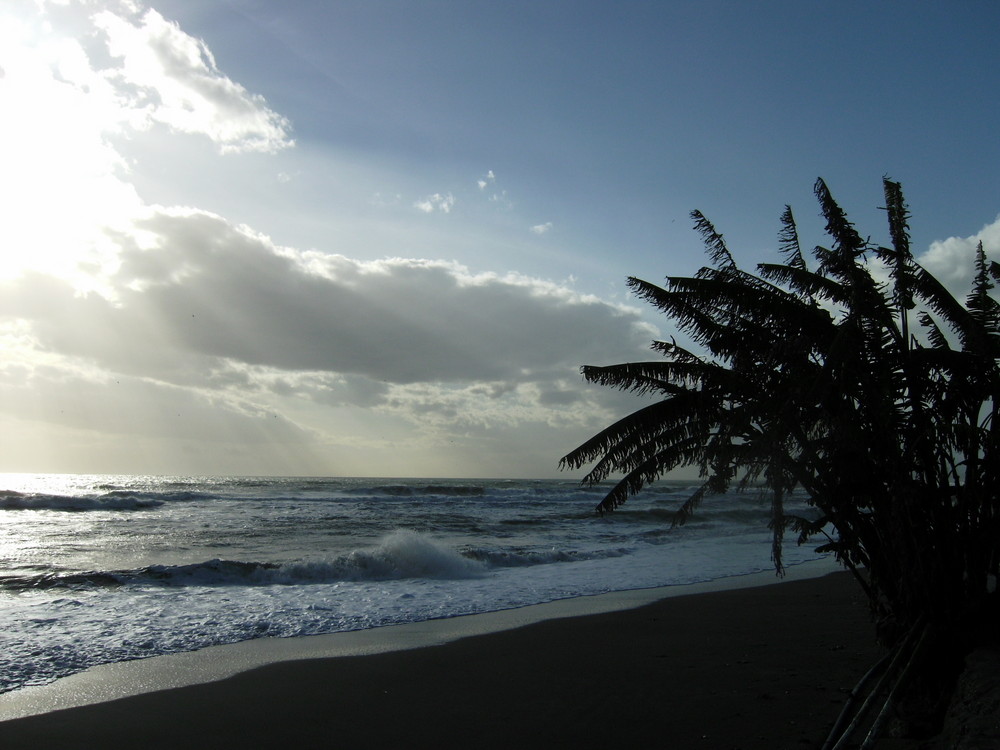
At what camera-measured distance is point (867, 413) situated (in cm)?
580

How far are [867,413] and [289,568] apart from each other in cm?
1429

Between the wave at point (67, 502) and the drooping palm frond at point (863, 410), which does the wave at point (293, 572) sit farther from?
the wave at point (67, 502)

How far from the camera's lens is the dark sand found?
6.07 meters

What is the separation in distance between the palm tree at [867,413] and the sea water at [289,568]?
88 centimetres

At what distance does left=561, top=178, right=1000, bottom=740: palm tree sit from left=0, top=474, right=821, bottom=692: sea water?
880 millimetres

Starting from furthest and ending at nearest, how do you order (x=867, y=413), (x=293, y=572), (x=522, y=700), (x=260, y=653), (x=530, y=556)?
(x=530, y=556) < (x=293, y=572) < (x=260, y=653) < (x=522, y=700) < (x=867, y=413)

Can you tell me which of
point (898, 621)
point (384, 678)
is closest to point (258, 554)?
point (384, 678)

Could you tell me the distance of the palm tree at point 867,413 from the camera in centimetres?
541

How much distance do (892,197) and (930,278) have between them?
96 cm

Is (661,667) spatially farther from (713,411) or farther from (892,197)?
(892,197)

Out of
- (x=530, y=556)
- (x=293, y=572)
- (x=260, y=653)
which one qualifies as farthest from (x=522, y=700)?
(x=530, y=556)

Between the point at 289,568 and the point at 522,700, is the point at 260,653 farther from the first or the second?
the point at 289,568

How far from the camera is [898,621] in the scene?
19.0 feet

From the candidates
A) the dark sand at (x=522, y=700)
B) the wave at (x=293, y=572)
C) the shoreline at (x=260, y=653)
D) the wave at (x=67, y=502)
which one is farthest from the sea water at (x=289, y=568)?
the wave at (x=67, y=502)
